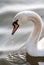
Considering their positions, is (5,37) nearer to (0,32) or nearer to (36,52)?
(0,32)

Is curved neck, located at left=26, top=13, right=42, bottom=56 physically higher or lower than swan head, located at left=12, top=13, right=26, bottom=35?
lower

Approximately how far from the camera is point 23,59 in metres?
4.23

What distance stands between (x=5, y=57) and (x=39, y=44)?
0.45 meters

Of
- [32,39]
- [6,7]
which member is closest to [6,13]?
[6,7]

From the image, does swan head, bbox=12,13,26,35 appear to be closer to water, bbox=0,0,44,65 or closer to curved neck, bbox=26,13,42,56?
curved neck, bbox=26,13,42,56

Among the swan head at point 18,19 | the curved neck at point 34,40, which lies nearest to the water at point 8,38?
the curved neck at point 34,40

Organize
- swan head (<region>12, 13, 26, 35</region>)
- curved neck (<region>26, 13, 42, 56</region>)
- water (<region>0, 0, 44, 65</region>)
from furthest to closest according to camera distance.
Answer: water (<region>0, 0, 44, 65</region>), curved neck (<region>26, 13, 42, 56</region>), swan head (<region>12, 13, 26, 35</region>)

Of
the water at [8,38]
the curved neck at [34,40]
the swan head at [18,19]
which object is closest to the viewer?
the swan head at [18,19]

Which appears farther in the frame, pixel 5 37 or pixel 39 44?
pixel 5 37

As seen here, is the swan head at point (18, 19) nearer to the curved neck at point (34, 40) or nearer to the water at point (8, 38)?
the curved neck at point (34, 40)

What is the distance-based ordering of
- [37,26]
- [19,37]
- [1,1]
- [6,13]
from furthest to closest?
[1,1]
[6,13]
[19,37]
[37,26]

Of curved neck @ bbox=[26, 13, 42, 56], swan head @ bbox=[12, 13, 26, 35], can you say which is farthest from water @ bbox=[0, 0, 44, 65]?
Answer: swan head @ bbox=[12, 13, 26, 35]

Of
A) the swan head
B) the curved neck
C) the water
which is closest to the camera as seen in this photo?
the swan head

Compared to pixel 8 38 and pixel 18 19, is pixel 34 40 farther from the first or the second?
pixel 8 38
